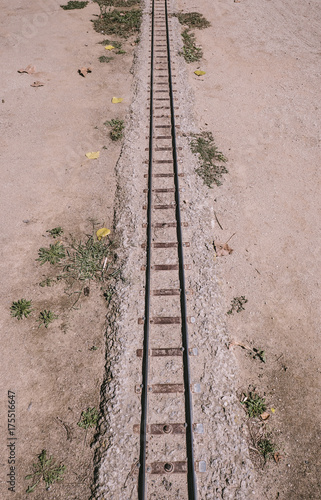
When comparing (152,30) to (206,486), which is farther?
(152,30)

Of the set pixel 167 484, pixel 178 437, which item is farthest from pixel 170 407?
pixel 167 484

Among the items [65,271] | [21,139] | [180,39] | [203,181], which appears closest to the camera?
[65,271]

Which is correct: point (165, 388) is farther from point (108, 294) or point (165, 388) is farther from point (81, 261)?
point (81, 261)

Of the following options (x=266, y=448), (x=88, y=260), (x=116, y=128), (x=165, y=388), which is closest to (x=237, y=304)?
(x=165, y=388)

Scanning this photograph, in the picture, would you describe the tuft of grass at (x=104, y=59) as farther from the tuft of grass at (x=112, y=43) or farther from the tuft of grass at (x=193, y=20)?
the tuft of grass at (x=193, y=20)

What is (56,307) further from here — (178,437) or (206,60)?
(206,60)

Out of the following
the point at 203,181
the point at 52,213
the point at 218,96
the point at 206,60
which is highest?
the point at 206,60
